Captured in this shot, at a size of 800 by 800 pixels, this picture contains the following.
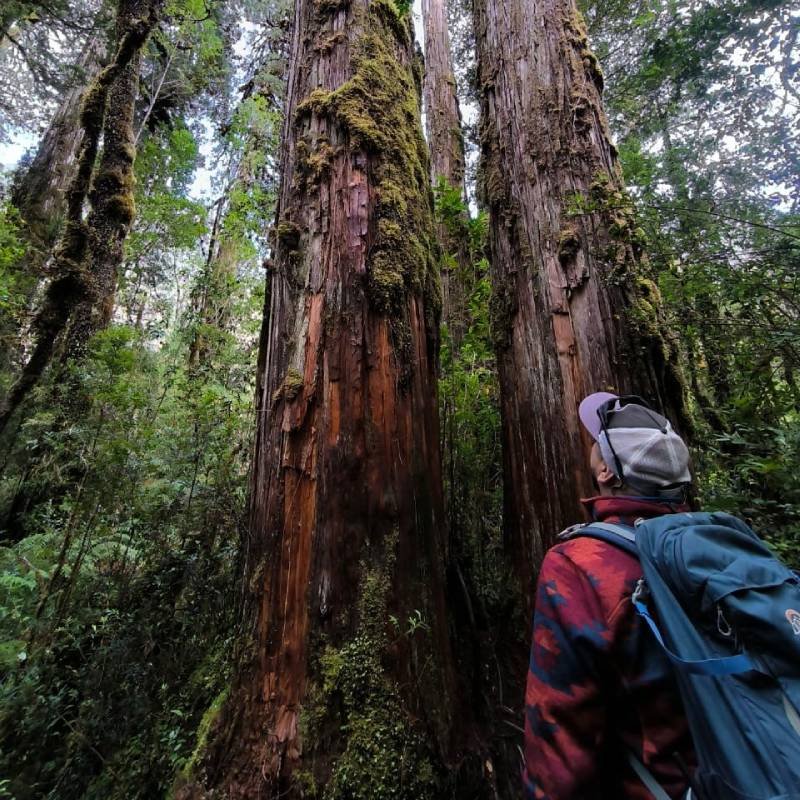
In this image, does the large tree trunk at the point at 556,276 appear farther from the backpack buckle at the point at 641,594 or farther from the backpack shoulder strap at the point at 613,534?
the backpack buckle at the point at 641,594

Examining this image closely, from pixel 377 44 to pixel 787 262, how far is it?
3217mm

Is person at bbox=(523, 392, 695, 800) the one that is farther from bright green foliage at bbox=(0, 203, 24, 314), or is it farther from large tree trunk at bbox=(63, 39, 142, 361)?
bright green foliage at bbox=(0, 203, 24, 314)

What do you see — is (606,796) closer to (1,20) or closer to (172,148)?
(1,20)

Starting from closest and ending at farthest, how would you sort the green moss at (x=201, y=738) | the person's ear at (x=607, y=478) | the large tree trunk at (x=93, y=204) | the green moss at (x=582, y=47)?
the person's ear at (x=607, y=478) < the green moss at (x=201, y=738) < the green moss at (x=582, y=47) < the large tree trunk at (x=93, y=204)

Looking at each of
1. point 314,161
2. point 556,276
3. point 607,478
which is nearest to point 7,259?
point 314,161

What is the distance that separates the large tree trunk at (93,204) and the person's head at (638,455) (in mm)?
5215

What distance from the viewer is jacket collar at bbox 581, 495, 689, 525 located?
1356mm

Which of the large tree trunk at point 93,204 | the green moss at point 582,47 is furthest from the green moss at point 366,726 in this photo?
the large tree trunk at point 93,204

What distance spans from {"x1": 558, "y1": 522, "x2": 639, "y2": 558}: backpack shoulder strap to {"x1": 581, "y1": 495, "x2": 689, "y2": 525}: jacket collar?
4 cm

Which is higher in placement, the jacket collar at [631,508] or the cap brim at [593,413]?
the cap brim at [593,413]

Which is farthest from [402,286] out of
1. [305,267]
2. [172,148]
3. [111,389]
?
[172,148]

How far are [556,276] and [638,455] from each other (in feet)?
5.90

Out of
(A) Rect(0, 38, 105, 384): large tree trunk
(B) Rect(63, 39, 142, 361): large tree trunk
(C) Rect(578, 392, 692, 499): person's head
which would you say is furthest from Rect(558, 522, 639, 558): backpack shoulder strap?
(A) Rect(0, 38, 105, 384): large tree trunk

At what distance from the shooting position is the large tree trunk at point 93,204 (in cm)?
535
